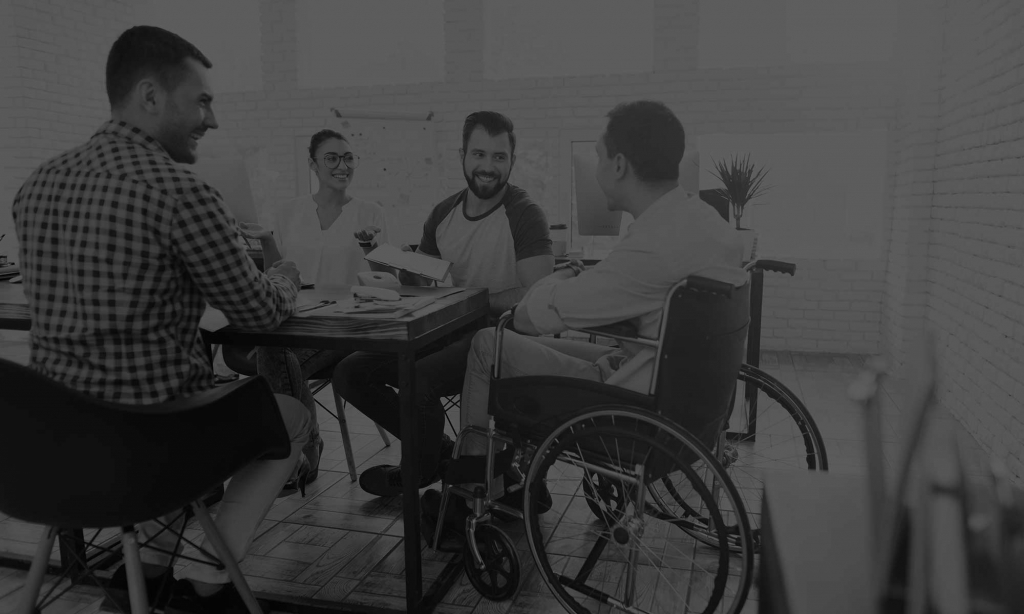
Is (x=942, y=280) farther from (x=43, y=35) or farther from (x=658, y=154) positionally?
(x=43, y=35)

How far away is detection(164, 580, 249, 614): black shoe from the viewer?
1.70m

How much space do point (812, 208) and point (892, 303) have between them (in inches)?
33.7

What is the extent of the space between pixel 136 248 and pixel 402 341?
552 mm

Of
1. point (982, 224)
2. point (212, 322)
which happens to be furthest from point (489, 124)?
point (982, 224)

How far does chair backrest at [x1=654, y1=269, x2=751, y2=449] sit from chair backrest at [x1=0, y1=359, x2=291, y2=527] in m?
0.90

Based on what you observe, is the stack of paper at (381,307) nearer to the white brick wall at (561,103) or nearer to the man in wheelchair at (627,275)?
the man in wheelchair at (627,275)

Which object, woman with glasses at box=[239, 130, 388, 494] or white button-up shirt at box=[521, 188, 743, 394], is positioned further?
woman with glasses at box=[239, 130, 388, 494]

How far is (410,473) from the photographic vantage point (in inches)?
68.6

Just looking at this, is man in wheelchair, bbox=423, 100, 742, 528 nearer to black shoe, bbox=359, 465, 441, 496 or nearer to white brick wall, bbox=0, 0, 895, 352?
black shoe, bbox=359, 465, 441, 496

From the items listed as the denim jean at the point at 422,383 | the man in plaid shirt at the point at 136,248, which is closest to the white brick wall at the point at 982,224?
the denim jean at the point at 422,383

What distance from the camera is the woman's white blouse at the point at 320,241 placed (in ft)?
10.0

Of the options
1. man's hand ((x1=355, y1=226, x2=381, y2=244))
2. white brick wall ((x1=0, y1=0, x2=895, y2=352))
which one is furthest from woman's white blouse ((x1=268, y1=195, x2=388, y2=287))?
white brick wall ((x1=0, y1=0, x2=895, y2=352))

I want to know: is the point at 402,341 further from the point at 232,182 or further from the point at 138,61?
the point at 232,182

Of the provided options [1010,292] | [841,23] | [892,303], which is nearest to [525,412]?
[1010,292]
